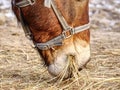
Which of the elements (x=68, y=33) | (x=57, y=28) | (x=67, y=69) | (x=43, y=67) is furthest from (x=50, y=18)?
(x=43, y=67)

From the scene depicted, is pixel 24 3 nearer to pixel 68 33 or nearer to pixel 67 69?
pixel 68 33

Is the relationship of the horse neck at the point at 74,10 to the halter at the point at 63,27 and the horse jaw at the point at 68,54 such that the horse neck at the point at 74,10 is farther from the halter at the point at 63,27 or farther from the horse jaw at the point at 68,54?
the horse jaw at the point at 68,54

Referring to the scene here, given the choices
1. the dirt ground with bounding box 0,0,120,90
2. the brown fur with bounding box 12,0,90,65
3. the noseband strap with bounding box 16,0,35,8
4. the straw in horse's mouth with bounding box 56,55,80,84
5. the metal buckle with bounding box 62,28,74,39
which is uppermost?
the noseband strap with bounding box 16,0,35,8

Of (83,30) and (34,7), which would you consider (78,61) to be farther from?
(34,7)

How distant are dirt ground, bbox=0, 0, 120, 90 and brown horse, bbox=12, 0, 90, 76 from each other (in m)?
0.29

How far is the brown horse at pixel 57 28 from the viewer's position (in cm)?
392

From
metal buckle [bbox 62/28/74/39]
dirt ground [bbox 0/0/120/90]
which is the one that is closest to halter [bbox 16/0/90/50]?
metal buckle [bbox 62/28/74/39]

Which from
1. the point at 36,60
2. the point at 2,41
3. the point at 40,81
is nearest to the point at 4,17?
the point at 2,41

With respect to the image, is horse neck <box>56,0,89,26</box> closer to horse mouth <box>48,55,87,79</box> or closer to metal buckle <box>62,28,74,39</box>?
metal buckle <box>62,28,74,39</box>

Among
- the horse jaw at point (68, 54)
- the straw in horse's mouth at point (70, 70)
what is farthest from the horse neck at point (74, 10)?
the straw in horse's mouth at point (70, 70)

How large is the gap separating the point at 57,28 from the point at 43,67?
0.96m

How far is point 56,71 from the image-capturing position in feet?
13.0

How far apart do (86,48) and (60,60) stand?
0.89 feet

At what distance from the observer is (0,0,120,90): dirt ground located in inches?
166
